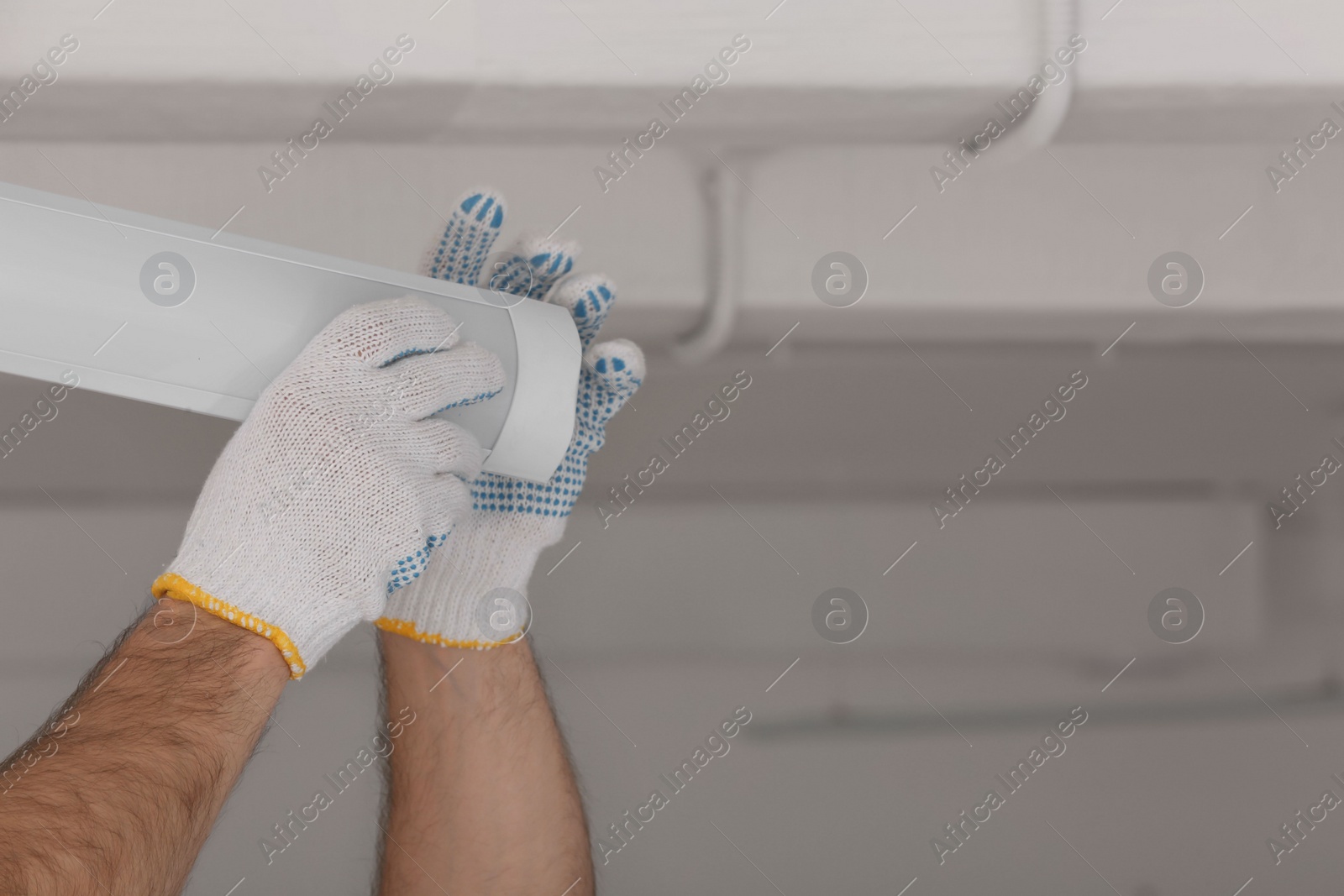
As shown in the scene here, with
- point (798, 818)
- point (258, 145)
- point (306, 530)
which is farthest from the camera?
point (798, 818)

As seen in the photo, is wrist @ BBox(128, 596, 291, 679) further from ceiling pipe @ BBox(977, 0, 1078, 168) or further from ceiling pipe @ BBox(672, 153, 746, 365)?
ceiling pipe @ BBox(977, 0, 1078, 168)

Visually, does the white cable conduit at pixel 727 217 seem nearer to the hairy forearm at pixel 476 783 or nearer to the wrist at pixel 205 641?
the hairy forearm at pixel 476 783

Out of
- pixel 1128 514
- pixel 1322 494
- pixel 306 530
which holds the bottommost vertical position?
pixel 306 530

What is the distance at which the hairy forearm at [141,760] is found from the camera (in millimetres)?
391

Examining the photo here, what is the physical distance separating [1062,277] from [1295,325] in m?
0.22

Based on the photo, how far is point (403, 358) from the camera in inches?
20.2

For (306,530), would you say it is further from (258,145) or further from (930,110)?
(930,110)

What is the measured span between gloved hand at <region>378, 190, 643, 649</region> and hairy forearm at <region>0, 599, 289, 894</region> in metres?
0.17

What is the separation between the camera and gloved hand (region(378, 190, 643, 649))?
603 millimetres

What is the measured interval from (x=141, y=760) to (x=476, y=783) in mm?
293

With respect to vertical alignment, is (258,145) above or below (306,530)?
above

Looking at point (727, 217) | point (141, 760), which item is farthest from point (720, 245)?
point (141, 760)

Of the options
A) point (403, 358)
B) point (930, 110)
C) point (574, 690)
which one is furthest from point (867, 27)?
point (574, 690)

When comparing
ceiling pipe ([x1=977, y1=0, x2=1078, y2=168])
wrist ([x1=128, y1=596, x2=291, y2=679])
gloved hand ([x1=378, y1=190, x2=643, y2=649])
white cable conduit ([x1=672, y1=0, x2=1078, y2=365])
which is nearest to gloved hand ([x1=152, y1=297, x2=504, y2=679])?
wrist ([x1=128, y1=596, x2=291, y2=679])
